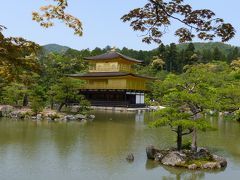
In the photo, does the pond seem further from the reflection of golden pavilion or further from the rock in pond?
the reflection of golden pavilion

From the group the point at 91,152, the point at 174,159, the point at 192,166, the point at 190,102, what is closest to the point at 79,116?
the point at 91,152

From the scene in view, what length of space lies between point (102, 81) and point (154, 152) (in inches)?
1008

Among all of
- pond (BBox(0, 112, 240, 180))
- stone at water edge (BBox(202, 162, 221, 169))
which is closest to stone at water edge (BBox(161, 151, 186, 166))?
pond (BBox(0, 112, 240, 180))

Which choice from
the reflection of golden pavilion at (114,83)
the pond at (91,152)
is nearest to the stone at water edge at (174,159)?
the pond at (91,152)

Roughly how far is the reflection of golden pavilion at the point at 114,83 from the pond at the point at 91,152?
1658 centimetres

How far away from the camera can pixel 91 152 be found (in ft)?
37.3

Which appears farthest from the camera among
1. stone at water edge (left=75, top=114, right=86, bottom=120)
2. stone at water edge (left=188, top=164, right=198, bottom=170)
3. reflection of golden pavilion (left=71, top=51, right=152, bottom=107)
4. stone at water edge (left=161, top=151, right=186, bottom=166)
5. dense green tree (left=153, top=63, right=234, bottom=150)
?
reflection of golden pavilion (left=71, top=51, right=152, bottom=107)

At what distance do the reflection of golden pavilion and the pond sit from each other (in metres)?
16.6

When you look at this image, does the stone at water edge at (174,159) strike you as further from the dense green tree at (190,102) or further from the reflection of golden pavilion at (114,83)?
the reflection of golden pavilion at (114,83)

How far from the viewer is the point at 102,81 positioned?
3584 cm

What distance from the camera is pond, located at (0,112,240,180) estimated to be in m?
8.93

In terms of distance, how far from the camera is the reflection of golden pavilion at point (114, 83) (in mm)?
34181

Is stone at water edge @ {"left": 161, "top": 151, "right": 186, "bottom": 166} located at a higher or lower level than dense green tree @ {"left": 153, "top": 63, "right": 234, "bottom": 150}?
lower

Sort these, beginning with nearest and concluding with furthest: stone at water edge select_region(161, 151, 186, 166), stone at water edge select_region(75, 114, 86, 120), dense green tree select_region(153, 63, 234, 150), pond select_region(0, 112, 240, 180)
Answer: pond select_region(0, 112, 240, 180), stone at water edge select_region(161, 151, 186, 166), dense green tree select_region(153, 63, 234, 150), stone at water edge select_region(75, 114, 86, 120)
